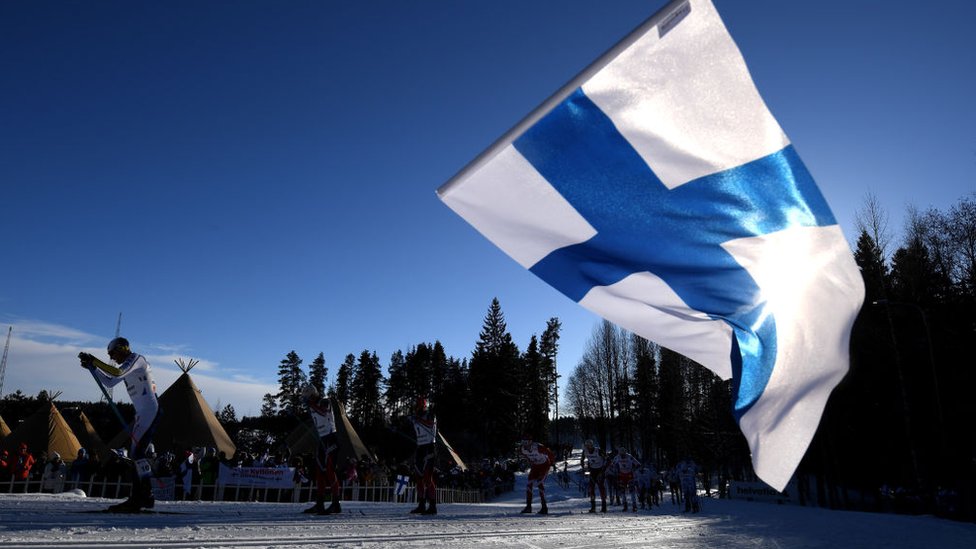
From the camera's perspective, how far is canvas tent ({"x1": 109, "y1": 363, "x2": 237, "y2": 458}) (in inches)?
1121

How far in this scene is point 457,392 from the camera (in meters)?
90.2

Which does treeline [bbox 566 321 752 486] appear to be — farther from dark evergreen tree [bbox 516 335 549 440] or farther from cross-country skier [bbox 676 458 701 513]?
cross-country skier [bbox 676 458 701 513]

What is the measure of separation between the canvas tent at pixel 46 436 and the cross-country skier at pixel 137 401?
76.6 ft

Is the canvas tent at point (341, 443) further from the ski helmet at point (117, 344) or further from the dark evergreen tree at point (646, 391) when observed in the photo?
the dark evergreen tree at point (646, 391)

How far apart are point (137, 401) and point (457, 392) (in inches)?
3263

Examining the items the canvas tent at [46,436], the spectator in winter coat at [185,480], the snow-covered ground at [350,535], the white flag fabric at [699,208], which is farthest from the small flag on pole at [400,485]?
the white flag fabric at [699,208]

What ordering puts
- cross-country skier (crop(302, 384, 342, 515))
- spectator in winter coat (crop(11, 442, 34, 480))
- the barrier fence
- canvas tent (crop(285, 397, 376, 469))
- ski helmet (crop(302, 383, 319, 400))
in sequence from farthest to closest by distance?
canvas tent (crop(285, 397, 376, 469)), spectator in winter coat (crop(11, 442, 34, 480)), the barrier fence, ski helmet (crop(302, 383, 319, 400)), cross-country skier (crop(302, 384, 342, 515))

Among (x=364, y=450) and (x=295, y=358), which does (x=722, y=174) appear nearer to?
(x=364, y=450)

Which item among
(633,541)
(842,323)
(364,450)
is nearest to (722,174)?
(842,323)

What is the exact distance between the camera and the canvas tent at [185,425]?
93.4 ft

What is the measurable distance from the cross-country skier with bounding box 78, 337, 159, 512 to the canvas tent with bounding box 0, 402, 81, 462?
23360 mm

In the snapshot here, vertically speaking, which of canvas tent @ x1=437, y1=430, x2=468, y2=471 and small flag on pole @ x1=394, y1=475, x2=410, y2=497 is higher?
canvas tent @ x1=437, y1=430, x2=468, y2=471

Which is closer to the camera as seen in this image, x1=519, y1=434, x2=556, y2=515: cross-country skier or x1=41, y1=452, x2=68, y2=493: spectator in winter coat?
x1=519, y1=434, x2=556, y2=515: cross-country skier

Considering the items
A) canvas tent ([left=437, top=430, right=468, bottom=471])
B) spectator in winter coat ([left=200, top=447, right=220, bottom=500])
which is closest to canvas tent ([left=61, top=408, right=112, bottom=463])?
spectator in winter coat ([left=200, top=447, right=220, bottom=500])
